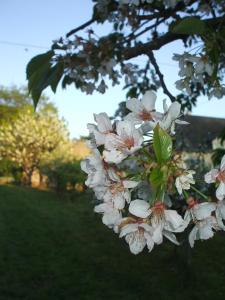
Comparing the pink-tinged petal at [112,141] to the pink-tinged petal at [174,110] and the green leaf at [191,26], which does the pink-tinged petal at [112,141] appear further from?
the green leaf at [191,26]

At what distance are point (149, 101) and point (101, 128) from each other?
0.46ft

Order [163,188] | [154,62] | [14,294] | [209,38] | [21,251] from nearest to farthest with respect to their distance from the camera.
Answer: [163,188]
[209,38]
[154,62]
[14,294]
[21,251]

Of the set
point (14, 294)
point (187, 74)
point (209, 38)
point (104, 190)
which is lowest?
point (14, 294)

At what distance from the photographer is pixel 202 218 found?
3.49ft

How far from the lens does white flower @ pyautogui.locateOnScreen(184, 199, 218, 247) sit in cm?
106

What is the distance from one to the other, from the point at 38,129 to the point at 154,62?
50.8 ft

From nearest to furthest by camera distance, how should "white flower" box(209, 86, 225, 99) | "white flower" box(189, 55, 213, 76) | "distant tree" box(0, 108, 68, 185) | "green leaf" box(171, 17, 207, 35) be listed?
"green leaf" box(171, 17, 207, 35) → "white flower" box(189, 55, 213, 76) → "white flower" box(209, 86, 225, 99) → "distant tree" box(0, 108, 68, 185)

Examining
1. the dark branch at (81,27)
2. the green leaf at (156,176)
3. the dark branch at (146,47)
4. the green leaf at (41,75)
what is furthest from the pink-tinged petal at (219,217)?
the dark branch at (81,27)

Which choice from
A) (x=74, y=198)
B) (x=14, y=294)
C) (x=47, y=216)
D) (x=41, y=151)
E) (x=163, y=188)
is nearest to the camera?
(x=163, y=188)

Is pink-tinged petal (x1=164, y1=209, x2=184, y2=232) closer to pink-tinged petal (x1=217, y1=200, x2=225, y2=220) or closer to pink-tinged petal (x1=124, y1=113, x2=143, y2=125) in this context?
pink-tinged petal (x1=217, y1=200, x2=225, y2=220)

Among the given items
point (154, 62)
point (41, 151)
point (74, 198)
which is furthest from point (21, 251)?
point (41, 151)

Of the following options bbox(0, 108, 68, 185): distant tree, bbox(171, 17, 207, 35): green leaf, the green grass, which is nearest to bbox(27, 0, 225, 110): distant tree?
bbox(171, 17, 207, 35): green leaf

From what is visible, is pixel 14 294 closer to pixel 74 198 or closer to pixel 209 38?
pixel 209 38

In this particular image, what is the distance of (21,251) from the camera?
5.98 meters
